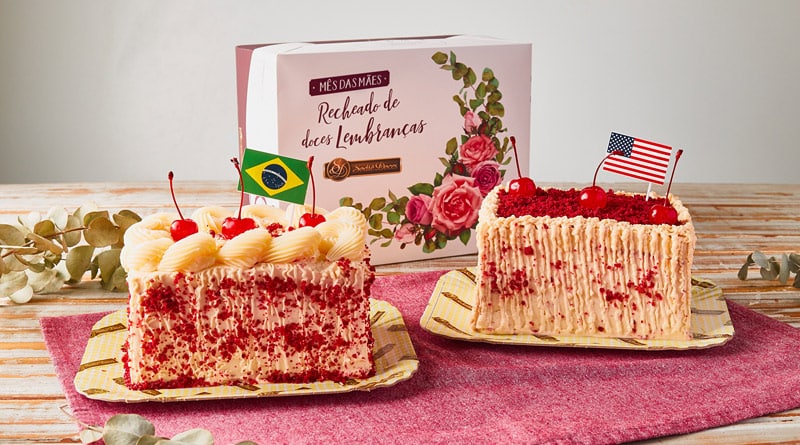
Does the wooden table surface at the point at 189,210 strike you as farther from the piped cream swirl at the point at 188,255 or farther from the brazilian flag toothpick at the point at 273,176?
the brazilian flag toothpick at the point at 273,176

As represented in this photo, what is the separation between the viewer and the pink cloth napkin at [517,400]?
6.16ft

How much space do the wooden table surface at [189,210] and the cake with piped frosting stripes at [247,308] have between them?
0.75ft

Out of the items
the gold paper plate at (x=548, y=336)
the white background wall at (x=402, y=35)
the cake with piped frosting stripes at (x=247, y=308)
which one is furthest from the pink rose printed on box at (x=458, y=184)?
the white background wall at (x=402, y=35)

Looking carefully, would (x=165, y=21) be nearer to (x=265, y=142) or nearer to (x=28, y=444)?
(x=265, y=142)

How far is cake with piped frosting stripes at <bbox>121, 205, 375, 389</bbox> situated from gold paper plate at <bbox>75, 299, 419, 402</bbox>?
4 cm

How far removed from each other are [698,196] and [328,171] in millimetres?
1650

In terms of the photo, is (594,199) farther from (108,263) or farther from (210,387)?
(108,263)

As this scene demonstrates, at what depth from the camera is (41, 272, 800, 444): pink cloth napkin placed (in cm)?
188

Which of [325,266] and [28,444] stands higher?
[325,266]

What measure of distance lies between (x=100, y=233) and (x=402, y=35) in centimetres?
205

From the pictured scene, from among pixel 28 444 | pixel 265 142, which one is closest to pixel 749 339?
pixel 265 142

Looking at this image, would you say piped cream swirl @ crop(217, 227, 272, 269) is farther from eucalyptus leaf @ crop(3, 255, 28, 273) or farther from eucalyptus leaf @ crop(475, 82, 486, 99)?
eucalyptus leaf @ crop(475, 82, 486, 99)

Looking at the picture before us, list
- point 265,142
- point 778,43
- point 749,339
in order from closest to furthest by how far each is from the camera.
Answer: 1. point 749,339
2. point 265,142
3. point 778,43

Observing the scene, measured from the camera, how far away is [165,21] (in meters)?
4.42
